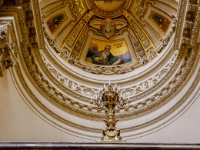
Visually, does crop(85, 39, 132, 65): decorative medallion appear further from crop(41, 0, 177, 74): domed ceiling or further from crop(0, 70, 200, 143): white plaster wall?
crop(0, 70, 200, 143): white plaster wall

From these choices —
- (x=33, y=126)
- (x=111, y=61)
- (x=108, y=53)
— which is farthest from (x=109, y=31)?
(x=33, y=126)

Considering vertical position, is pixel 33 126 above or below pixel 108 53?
below

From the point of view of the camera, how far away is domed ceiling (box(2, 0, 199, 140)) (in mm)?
8672

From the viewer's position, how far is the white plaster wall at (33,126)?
707cm

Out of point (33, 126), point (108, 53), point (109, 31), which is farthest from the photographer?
point (109, 31)

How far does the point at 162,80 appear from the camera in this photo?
10617 millimetres

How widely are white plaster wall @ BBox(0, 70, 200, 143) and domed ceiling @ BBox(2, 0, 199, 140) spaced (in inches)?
11.7

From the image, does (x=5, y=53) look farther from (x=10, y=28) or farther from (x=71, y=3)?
(x=71, y=3)

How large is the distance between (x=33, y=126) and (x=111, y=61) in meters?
6.85

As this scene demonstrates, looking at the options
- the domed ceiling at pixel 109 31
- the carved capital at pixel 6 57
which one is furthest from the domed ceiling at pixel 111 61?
the carved capital at pixel 6 57

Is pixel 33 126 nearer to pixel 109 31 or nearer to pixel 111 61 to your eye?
pixel 111 61

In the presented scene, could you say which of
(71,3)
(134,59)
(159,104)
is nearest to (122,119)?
(159,104)

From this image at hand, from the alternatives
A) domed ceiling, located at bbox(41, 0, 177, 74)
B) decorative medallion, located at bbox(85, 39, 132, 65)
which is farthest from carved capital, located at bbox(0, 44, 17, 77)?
decorative medallion, located at bbox(85, 39, 132, 65)

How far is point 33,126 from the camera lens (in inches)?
330
